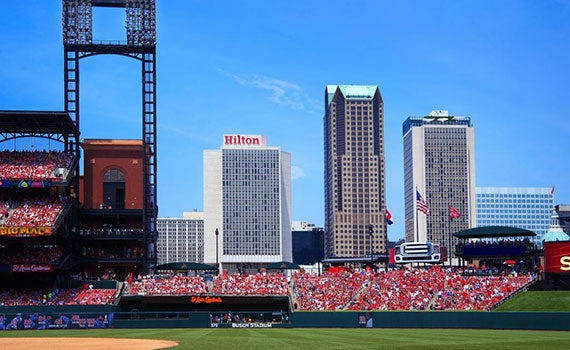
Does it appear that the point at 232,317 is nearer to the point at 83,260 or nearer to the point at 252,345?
the point at 83,260

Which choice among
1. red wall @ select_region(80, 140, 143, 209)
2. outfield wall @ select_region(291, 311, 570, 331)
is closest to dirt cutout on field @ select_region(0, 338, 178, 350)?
outfield wall @ select_region(291, 311, 570, 331)

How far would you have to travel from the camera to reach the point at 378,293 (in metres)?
68.8

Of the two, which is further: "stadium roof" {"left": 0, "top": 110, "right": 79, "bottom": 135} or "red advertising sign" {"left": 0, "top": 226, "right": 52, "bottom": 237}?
"stadium roof" {"left": 0, "top": 110, "right": 79, "bottom": 135}

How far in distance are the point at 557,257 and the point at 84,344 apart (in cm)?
3987

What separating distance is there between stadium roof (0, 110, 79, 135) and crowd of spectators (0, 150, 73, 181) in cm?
218

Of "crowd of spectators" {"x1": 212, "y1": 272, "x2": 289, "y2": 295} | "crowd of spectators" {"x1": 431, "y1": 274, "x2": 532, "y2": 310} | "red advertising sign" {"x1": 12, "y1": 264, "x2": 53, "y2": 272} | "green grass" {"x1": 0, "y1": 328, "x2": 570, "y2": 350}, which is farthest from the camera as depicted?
"crowd of spectators" {"x1": 212, "y1": 272, "x2": 289, "y2": 295}

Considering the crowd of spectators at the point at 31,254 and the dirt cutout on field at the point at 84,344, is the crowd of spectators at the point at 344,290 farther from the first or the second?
the dirt cutout on field at the point at 84,344

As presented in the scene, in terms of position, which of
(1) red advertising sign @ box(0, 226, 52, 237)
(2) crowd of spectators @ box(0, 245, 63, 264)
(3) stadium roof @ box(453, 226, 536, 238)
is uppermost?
(1) red advertising sign @ box(0, 226, 52, 237)

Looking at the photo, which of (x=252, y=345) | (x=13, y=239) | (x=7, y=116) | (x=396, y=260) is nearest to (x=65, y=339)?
(x=252, y=345)

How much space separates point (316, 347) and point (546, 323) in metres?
24.1

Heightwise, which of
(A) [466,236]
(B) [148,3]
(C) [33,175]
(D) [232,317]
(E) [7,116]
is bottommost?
(D) [232,317]

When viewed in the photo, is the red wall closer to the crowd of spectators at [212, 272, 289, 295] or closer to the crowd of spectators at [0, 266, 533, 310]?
the crowd of spectators at [0, 266, 533, 310]

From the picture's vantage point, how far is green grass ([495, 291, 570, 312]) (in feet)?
196

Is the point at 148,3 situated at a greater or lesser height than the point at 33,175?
greater
